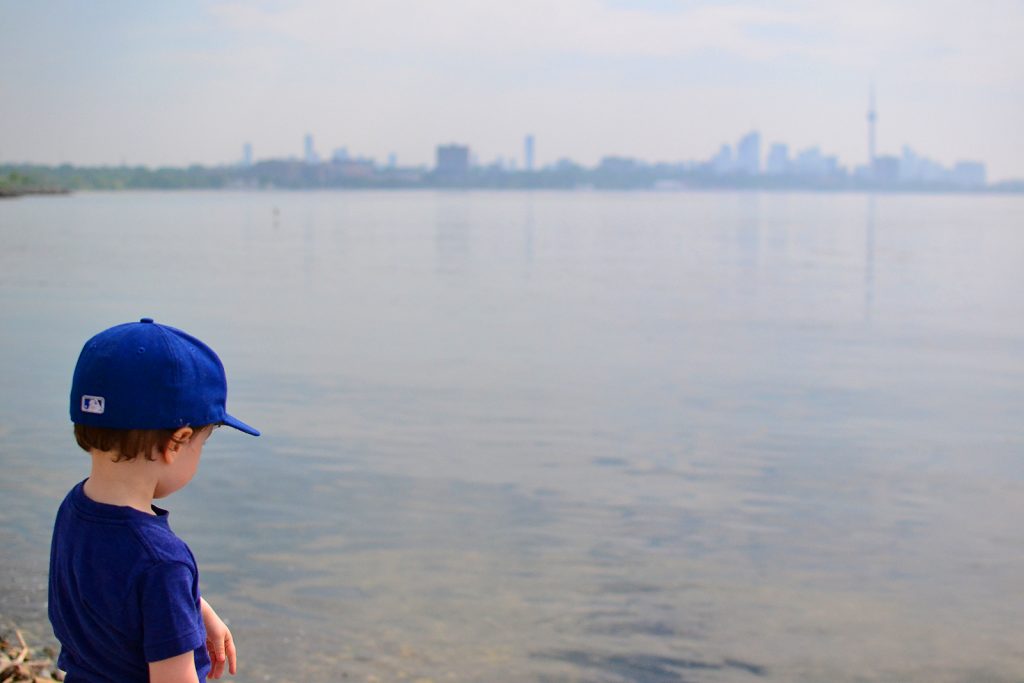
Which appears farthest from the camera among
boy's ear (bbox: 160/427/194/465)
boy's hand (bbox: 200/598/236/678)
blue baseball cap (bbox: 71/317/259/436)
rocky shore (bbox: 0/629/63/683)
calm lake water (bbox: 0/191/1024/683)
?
calm lake water (bbox: 0/191/1024/683)

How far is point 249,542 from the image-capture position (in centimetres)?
805

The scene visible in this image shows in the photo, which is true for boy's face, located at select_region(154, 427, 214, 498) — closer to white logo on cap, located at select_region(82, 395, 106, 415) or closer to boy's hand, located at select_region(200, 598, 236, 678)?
white logo on cap, located at select_region(82, 395, 106, 415)

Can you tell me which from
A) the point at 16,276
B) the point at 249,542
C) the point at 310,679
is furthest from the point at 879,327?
the point at 16,276

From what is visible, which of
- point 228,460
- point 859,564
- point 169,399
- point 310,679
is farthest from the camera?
point 228,460

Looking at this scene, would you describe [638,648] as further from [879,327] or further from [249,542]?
[879,327]

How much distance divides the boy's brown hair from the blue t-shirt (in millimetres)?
113

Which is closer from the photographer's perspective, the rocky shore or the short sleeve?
the short sleeve

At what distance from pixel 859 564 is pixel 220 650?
5824 millimetres

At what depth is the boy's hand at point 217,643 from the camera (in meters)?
2.82

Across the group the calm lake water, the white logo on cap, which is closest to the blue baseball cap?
the white logo on cap

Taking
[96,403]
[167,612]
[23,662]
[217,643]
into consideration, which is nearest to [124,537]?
[167,612]

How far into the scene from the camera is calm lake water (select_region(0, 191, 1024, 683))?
6594 millimetres

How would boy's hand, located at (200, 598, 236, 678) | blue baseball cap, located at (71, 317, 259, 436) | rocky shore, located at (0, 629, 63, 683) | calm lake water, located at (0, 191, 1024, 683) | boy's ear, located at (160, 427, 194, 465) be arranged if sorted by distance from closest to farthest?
1. blue baseball cap, located at (71, 317, 259, 436)
2. boy's ear, located at (160, 427, 194, 465)
3. boy's hand, located at (200, 598, 236, 678)
4. rocky shore, located at (0, 629, 63, 683)
5. calm lake water, located at (0, 191, 1024, 683)

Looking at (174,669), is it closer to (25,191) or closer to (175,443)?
(175,443)
